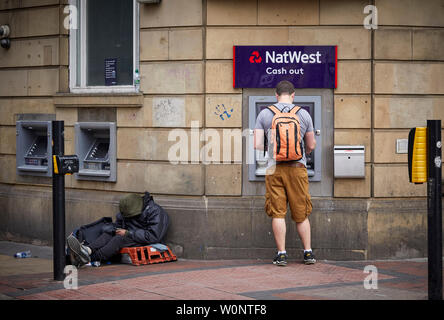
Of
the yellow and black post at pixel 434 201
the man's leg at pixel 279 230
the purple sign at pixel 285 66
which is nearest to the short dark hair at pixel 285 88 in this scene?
the purple sign at pixel 285 66

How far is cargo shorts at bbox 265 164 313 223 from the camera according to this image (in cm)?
790

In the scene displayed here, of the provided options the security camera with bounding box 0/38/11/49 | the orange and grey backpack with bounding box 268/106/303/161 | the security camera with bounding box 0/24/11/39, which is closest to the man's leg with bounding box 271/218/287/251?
the orange and grey backpack with bounding box 268/106/303/161

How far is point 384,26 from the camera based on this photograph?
868 centimetres

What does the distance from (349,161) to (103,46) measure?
4049 millimetres

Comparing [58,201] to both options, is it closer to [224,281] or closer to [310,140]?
[224,281]

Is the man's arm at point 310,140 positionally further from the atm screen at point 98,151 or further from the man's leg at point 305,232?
the atm screen at point 98,151

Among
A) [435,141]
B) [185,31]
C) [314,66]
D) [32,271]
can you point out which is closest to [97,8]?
[185,31]

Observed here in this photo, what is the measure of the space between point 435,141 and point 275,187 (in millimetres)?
2553

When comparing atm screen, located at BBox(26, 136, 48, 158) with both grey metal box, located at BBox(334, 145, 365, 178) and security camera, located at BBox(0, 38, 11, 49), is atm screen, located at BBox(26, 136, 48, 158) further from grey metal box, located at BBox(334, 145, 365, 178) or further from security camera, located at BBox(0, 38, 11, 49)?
grey metal box, located at BBox(334, 145, 365, 178)

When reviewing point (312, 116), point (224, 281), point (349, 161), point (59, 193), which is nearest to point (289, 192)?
point (349, 161)

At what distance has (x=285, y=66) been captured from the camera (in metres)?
8.70

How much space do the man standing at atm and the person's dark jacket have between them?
4.82 ft
